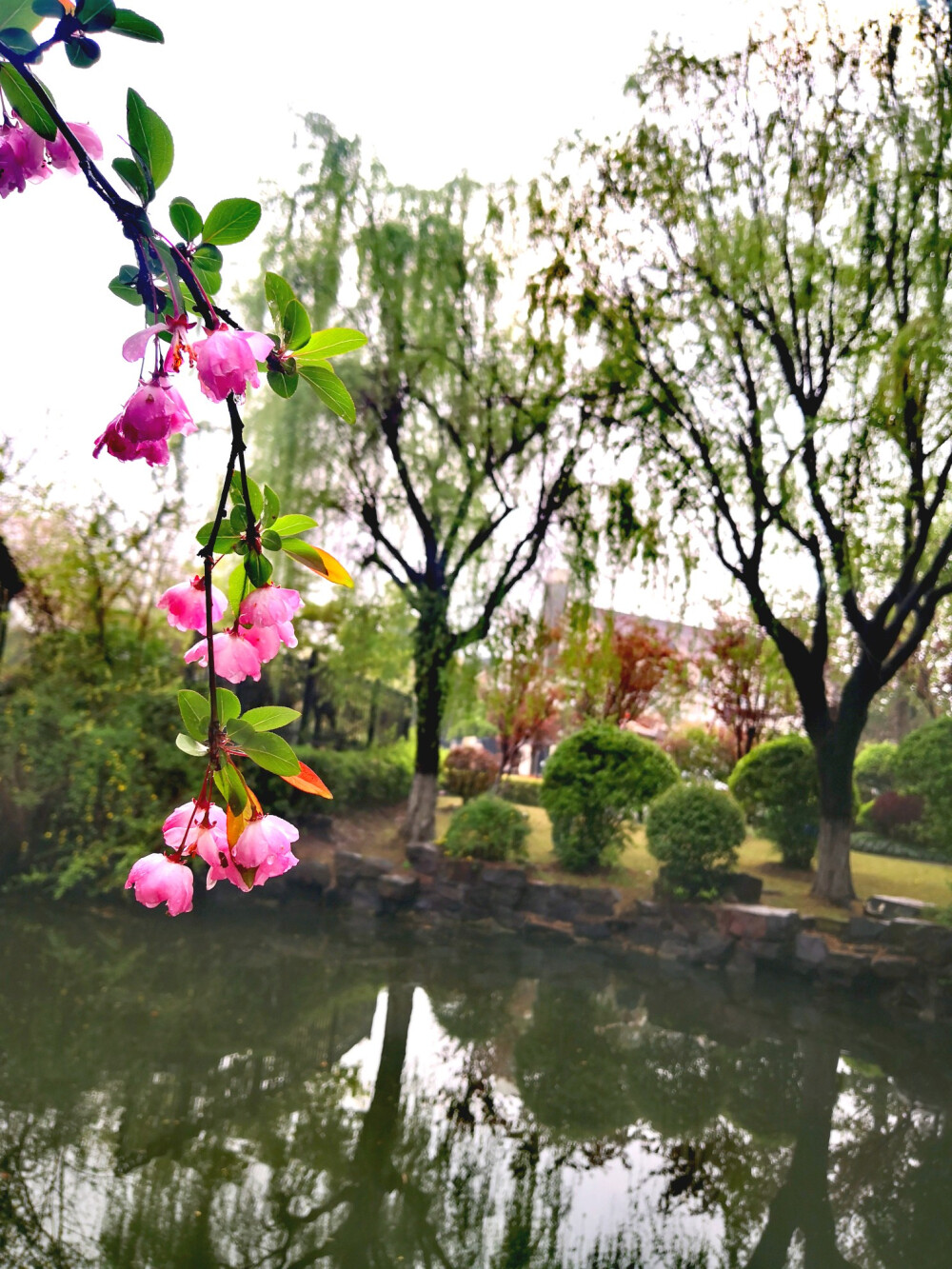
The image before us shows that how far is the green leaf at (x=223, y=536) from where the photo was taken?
48cm

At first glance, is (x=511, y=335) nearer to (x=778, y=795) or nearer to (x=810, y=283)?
(x=810, y=283)

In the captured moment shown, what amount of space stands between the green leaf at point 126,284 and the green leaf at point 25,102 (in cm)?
7

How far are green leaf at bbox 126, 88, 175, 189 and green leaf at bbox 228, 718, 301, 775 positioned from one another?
270mm

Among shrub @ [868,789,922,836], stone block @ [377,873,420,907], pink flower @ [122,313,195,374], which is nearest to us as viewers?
pink flower @ [122,313,195,374]

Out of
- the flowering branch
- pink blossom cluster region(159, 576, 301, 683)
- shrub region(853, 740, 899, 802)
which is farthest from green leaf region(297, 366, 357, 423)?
shrub region(853, 740, 899, 802)

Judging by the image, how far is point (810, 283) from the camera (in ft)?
19.4

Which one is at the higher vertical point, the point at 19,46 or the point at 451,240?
the point at 451,240

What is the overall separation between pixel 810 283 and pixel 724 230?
0.78m

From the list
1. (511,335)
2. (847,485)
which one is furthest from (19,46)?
(511,335)

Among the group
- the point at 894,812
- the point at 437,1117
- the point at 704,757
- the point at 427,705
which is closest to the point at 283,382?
the point at 437,1117

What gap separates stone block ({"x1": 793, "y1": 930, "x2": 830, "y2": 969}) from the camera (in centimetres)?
545

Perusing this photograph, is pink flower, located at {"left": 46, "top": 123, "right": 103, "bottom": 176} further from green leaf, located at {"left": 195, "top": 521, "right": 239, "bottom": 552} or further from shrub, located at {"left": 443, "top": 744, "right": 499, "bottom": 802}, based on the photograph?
shrub, located at {"left": 443, "top": 744, "right": 499, "bottom": 802}

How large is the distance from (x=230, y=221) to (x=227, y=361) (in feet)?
0.33

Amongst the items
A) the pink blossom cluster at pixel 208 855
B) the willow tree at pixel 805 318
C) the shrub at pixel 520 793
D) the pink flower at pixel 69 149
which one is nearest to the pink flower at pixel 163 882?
the pink blossom cluster at pixel 208 855
